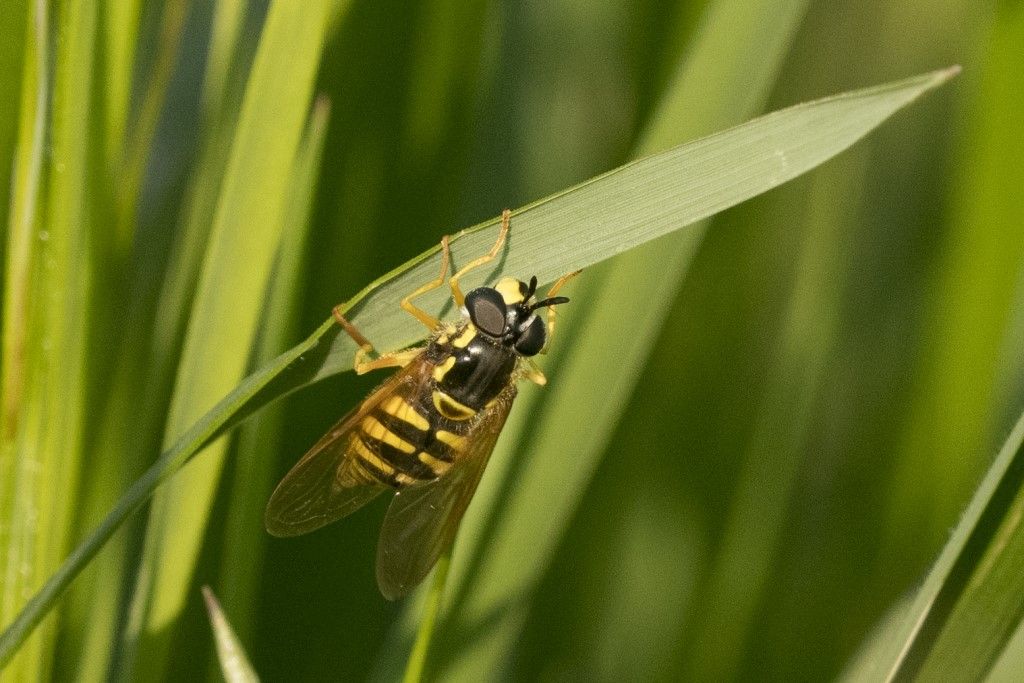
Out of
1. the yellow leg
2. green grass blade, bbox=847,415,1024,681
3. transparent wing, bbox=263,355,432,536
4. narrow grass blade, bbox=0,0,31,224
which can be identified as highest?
narrow grass blade, bbox=0,0,31,224

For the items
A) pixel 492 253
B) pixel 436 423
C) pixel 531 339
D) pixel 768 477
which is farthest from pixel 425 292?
pixel 768 477

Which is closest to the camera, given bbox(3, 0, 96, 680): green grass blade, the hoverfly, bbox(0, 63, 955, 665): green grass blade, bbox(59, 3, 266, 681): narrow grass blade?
bbox(0, 63, 955, 665): green grass blade

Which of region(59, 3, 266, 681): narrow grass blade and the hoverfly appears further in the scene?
the hoverfly

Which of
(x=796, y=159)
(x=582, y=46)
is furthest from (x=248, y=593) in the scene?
(x=582, y=46)

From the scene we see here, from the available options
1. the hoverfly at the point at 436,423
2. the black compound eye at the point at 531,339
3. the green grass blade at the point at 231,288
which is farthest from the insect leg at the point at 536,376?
the green grass blade at the point at 231,288

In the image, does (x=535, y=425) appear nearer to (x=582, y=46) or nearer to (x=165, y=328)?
(x=165, y=328)

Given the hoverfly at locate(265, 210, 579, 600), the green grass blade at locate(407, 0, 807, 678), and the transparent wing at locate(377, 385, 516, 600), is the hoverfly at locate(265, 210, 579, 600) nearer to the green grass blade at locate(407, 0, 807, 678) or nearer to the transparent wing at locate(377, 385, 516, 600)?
the transparent wing at locate(377, 385, 516, 600)

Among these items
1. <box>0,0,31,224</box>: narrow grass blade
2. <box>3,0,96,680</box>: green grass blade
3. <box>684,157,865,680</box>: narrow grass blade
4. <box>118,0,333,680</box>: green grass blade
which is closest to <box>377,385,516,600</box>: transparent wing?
<box>118,0,333,680</box>: green grass blade
